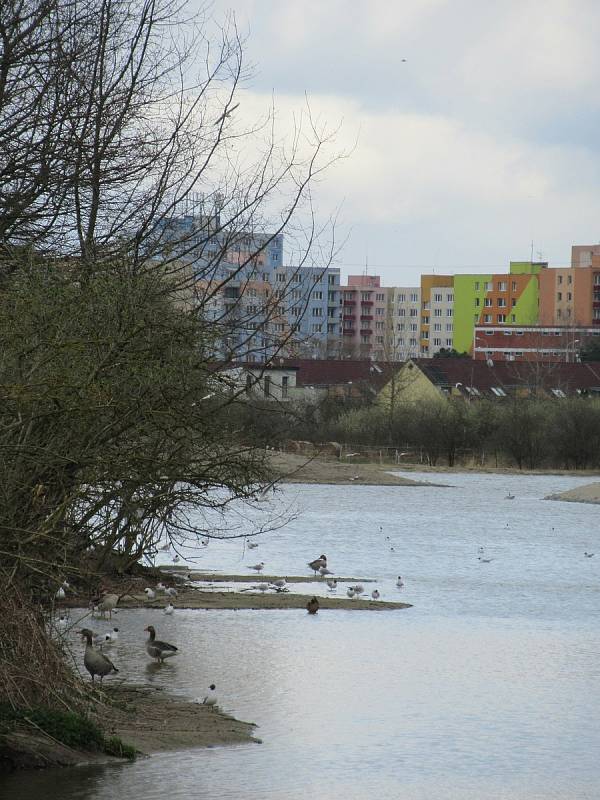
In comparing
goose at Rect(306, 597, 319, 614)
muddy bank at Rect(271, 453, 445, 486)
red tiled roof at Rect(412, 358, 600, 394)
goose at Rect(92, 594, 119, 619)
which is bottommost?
goose at Rect(306, 597, 319, 614)

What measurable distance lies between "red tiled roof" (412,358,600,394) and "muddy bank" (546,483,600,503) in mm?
39020

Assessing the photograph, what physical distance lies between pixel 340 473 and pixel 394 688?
2108 inches

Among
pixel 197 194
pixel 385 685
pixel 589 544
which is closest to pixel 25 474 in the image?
pixel 197 194

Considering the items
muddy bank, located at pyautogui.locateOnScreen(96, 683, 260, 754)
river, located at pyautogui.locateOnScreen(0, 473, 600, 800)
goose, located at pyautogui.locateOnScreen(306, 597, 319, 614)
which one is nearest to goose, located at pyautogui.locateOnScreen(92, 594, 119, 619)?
river, located at pyautogui.locateOnScreen(0, 473, 600, 800)

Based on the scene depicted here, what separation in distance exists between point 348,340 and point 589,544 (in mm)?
139785

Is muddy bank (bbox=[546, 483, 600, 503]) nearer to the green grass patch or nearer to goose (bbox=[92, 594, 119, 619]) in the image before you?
goose (bbox=[92, 594, 119, 619])

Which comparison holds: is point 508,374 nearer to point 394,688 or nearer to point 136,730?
point 394,688

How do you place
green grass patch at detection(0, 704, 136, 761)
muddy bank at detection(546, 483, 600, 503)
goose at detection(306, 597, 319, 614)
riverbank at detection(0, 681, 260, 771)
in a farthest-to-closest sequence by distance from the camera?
muddy bank at detection(546, 483, 600, 503), goose at detection(306, 597, 319, 614), riverbank at detection(0, 681, 260, 771), green grass patch at detection(0, 704, 136, 761)

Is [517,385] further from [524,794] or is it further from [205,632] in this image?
[524,794]

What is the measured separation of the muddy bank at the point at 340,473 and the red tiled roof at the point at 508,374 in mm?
Result: 27113

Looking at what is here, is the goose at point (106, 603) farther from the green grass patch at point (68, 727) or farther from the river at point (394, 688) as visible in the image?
the green grass patch at point (68, 727)

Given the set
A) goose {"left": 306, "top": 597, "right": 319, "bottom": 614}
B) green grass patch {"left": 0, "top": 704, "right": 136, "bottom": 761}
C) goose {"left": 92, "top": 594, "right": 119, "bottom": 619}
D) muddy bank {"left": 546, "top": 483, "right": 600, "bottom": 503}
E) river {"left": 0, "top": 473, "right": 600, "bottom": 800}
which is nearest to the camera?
green grass patch {"left": 0, "top": 704, "right": 136, "bottom": 761}

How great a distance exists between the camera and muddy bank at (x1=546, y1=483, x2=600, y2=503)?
58.2 metres

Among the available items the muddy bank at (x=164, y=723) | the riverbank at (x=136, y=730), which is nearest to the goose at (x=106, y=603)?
the riverbank at (x=136, y=730)
